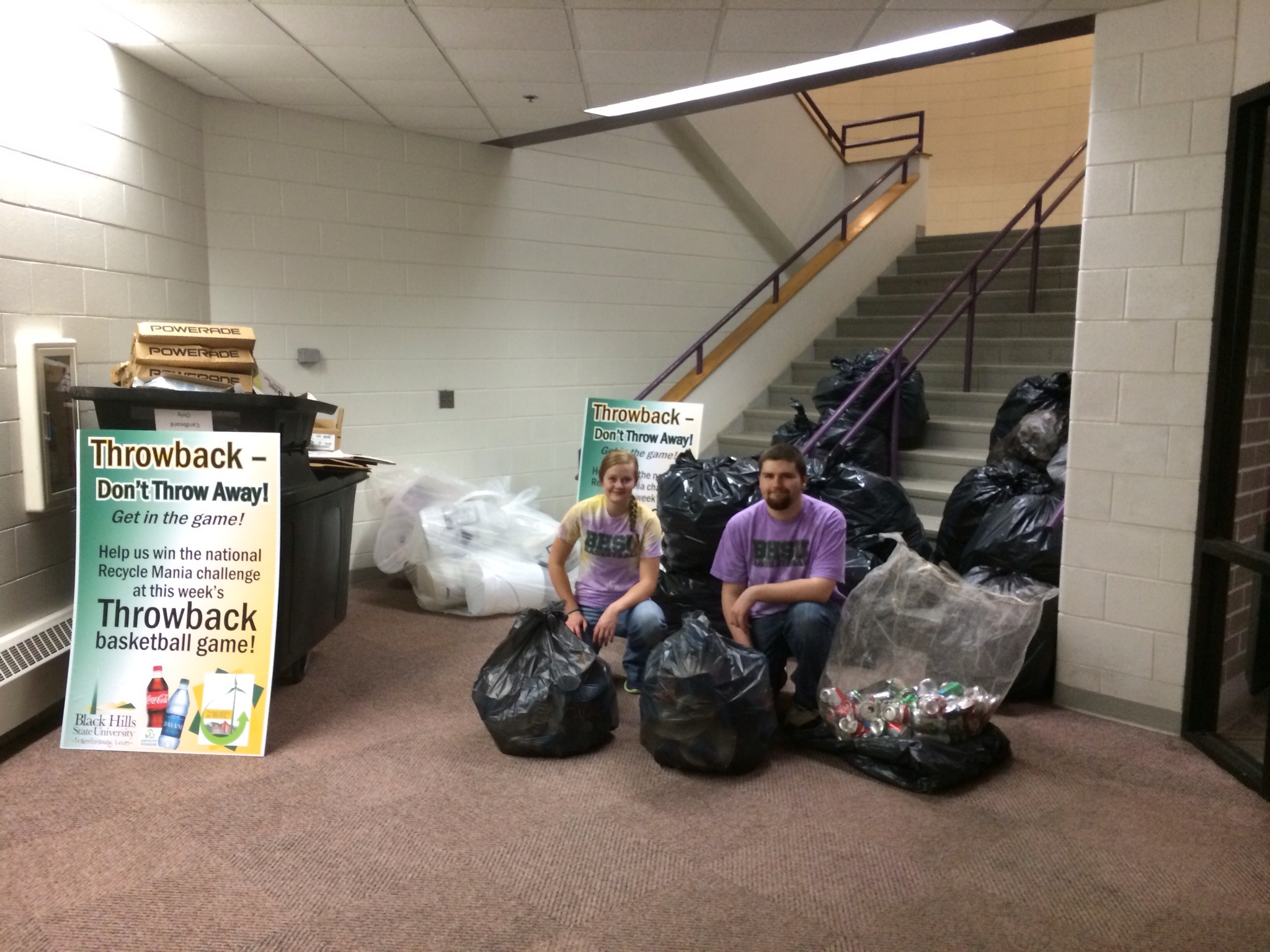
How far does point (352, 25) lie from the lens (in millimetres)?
3236

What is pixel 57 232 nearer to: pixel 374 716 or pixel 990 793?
pixel 374 716

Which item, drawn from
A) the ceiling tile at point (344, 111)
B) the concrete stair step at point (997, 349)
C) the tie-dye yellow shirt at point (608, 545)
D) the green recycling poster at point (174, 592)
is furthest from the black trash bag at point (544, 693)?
the concrete stair step at point (997, 349)

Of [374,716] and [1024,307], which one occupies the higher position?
[1024,307]

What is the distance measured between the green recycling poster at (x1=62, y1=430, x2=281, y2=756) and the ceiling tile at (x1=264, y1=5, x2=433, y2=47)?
55.7 inches

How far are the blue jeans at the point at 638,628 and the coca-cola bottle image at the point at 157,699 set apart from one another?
4.24ft

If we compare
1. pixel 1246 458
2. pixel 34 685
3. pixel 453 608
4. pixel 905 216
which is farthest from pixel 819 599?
pixel 905 216

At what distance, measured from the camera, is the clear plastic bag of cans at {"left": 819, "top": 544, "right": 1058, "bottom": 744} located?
2.79 m

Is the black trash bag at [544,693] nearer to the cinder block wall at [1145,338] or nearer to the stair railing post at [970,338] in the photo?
the cinder block wall at [1145,338]

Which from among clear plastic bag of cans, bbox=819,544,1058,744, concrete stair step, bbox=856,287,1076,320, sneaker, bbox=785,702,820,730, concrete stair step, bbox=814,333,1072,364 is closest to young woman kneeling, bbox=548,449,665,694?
sneaker, bbox=785,702,820,730

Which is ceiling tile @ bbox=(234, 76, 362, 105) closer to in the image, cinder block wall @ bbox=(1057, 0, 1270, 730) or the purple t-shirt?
the purple t-shirt

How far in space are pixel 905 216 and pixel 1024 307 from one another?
144cm

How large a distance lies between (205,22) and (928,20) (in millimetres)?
2409

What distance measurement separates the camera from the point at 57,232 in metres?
3.11

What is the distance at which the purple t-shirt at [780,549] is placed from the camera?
300 cm
